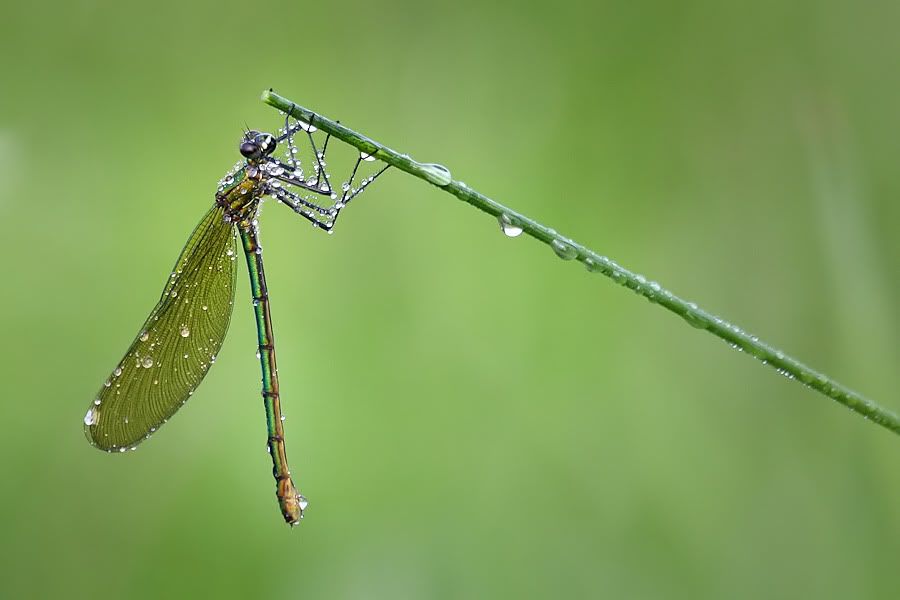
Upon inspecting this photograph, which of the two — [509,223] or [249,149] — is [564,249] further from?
[249,149]

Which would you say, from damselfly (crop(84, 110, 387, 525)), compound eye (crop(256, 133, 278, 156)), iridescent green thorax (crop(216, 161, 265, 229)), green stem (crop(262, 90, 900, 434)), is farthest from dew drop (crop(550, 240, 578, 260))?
iridescent green thorax (crop(216, 161, 265, 229))

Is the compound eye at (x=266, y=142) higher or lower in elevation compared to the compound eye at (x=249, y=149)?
higher

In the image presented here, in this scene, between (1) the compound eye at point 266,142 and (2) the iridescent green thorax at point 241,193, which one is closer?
(1) the compound eye at point 266,142

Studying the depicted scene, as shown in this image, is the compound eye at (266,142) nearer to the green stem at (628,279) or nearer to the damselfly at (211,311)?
the damselfly at (211,311)

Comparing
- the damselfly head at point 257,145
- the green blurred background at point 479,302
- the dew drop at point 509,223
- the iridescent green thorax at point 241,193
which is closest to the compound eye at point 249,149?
the damselfly head at point 257,145

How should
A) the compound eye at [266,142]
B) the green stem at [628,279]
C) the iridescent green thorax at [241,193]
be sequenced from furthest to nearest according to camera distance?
the iridescent green thorax at [241,193], the compound eye at [266,142], the green stem at [628,279]

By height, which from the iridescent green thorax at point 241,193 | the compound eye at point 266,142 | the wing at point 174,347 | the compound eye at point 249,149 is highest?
the compound eye at point 266,142
